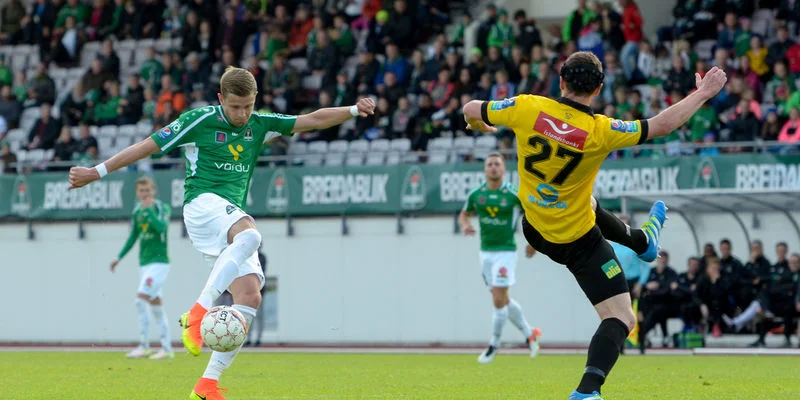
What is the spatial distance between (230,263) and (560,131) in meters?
2.45

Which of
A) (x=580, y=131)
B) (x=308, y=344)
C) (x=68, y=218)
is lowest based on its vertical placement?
(x=308, y=344)

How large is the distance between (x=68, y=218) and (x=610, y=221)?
1858 cm

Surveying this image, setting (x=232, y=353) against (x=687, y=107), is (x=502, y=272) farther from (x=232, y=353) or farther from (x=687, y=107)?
(x=687, y=107)

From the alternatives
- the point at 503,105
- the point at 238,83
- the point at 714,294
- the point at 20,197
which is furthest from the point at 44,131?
the point at 503,105

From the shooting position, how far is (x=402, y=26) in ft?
90.8

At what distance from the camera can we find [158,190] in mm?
24906

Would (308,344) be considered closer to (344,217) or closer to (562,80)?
(344,217)

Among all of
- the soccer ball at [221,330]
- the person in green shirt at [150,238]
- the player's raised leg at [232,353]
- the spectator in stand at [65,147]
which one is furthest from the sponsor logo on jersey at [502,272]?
the spectator in stand at [65,147]

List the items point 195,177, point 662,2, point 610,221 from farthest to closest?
point 662,2
point 195,177
point 610,221

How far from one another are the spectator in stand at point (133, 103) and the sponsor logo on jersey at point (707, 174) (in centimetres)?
1239

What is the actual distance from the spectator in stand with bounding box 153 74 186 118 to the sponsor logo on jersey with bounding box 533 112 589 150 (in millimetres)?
19488

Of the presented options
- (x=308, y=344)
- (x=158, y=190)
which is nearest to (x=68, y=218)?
(x=158, y=190)

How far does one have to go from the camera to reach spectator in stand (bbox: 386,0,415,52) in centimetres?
2769

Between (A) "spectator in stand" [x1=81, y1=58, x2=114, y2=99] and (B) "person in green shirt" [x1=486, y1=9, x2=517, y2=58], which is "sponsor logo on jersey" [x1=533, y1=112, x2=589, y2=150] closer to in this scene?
(B) "person in green shirt" [x1=486, y1=9, x2=517, y2=58]
